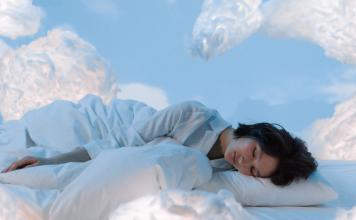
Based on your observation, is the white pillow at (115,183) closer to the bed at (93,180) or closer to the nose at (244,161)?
the bed at (93,180)

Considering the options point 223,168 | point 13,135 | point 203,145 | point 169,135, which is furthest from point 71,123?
point 223,168

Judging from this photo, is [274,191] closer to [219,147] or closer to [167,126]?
[219,147]

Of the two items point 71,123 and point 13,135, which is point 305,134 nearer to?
point 71,123

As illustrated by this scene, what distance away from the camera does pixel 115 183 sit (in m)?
0.57

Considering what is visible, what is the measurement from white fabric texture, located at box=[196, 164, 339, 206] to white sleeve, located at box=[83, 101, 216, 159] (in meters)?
0.30

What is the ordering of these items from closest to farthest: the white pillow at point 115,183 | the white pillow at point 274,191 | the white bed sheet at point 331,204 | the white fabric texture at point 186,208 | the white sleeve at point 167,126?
the white fabric texture at point 186,208, the white pillow at point 115,183, the white bed sheet at point 331,204, the white pillow at point 274,191, the white sleeve at point 167,126

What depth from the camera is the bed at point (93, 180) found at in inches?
16.0

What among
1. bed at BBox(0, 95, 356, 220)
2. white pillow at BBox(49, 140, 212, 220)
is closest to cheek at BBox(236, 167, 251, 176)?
bed at BBox(0, 95, 356, 220)

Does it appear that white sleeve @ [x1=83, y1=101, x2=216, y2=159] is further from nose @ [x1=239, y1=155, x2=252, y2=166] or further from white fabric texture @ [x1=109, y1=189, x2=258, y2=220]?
white fabric texture @ [x1=109, y1=189, x2=258, y2=220]

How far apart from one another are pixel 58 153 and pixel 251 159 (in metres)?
0.76

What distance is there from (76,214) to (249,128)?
755 millimetres

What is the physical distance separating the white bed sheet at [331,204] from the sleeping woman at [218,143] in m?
0.11

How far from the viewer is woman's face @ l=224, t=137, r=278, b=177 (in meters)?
0.94

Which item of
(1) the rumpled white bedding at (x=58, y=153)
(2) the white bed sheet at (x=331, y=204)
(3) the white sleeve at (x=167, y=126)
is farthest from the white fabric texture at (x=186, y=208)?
(3) the white sleeve at (x=167, y=126)
